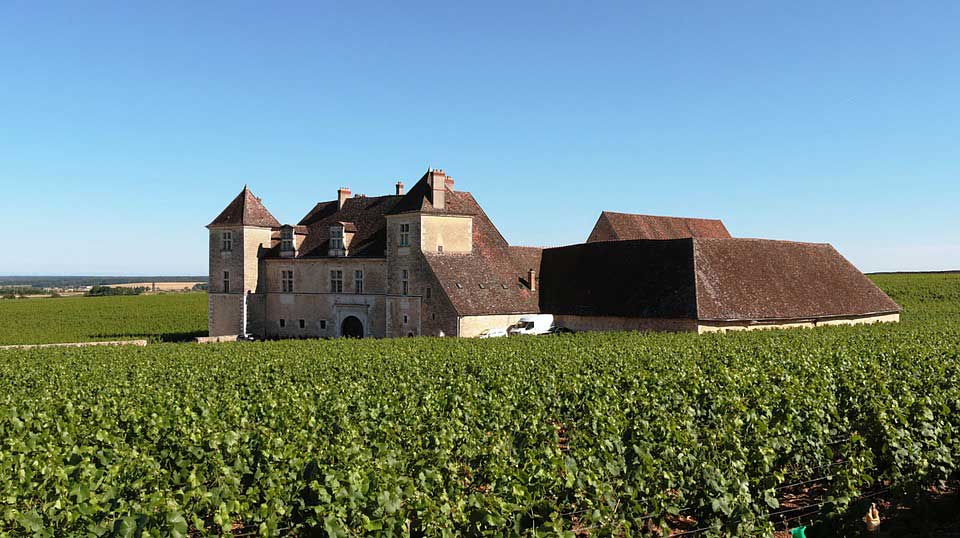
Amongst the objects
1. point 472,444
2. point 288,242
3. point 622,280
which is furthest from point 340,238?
point 472,444

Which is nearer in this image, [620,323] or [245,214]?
[620,323]

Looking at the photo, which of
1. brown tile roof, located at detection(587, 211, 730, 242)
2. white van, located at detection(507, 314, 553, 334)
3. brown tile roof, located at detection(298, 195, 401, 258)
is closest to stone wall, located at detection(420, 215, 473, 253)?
brown tile roof, located at detection(298, 195, 401, 258)

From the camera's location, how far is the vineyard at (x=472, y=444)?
23.3 ft

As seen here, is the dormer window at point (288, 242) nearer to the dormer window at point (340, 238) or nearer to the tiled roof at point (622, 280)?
the dormer window at point (340, 238)

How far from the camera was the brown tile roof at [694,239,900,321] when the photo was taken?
30938mm

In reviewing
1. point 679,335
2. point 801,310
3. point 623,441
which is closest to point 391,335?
point 679,335

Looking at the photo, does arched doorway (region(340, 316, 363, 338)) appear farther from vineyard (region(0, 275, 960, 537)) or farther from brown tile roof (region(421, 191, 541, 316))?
vineyard (region(0, 275, 960, 537))

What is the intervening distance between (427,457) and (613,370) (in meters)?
8.61

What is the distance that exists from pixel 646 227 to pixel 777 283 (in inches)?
617

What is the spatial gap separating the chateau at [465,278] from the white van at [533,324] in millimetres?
355

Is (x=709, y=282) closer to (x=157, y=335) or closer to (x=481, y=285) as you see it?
(x=481, y=285)

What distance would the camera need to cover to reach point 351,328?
3747cm

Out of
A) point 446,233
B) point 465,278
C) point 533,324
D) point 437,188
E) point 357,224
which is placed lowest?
point 533,324

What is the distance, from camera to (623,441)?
1033 cm
